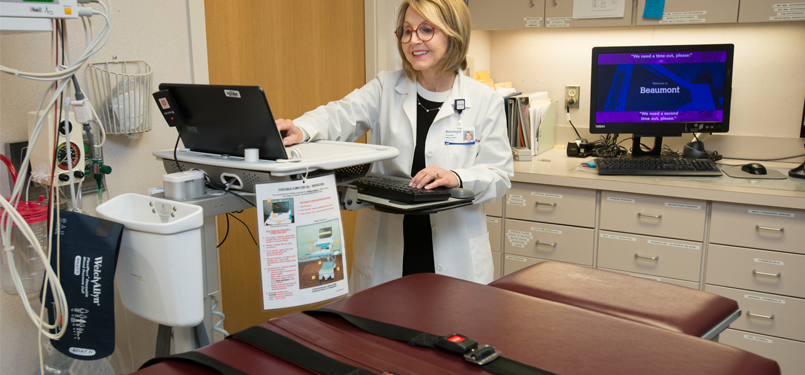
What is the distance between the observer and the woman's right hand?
141 cm

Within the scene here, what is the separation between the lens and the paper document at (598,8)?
8.84ft

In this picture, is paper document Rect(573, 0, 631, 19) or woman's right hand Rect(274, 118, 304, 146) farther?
paper document Rect(573, 0, 631, 19)

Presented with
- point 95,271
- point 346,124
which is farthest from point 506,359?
point 346,124

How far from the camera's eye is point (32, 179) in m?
1.35

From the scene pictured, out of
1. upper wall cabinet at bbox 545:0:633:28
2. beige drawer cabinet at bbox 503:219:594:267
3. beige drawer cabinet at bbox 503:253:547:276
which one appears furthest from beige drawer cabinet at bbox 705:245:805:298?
upper wall cabinet at bbox 545:0:633:28

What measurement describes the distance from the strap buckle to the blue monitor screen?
2.11m

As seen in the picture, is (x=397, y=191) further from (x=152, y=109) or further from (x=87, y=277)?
(x=152, y=109)

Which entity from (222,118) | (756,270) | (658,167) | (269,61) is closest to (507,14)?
(658,167)

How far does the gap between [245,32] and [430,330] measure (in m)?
1.63

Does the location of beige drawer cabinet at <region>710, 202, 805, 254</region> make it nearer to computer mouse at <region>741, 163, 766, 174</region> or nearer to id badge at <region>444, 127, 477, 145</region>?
computer mouse at <region>741, 163, 766, 174</region>

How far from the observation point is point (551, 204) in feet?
8.49

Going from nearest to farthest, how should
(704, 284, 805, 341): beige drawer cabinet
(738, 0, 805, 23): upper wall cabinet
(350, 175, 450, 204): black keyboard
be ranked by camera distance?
(350, 175, 450, 204): black keyboard → (704, 284, 805, 341): beige drawer cabinet → (738, 0, 805, 23): upper wall cabinet

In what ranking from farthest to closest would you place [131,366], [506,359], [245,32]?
[245,32] < [131,366] < [506,359]

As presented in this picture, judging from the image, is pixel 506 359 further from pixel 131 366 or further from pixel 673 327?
pixel 131 366
